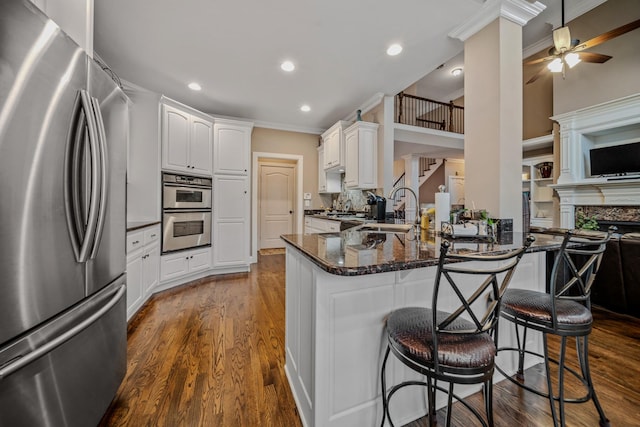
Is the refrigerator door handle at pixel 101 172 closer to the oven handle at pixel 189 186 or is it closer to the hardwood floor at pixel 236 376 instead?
the hardwood floor at pixel 236 376

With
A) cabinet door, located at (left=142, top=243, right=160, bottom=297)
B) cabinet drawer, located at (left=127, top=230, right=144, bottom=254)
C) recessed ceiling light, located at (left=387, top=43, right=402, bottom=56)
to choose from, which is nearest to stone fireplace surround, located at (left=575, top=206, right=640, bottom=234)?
recessed ceiling light, located at (left=387, top=43, right=402, bottom=56)

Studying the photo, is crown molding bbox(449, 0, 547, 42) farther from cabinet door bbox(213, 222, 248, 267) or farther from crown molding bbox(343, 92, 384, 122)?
cabinet door bbox(213, 222, 248, 267)

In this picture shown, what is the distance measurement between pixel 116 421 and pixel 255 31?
3.16 meters

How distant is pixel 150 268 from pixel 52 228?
2338 mm

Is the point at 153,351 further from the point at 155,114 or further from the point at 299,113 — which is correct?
the point at 299,113

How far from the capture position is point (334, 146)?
4.64 metres

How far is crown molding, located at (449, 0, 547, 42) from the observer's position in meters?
2.06

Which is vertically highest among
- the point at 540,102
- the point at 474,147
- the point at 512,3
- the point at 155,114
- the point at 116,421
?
the point at 540,102

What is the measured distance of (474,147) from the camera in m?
2.32

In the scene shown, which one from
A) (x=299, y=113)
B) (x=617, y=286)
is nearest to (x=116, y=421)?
(x=617, y=286)

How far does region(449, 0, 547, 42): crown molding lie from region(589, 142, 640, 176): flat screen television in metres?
3.06

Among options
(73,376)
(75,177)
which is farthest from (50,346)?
(75,177)

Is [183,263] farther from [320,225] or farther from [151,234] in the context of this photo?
[320,225]

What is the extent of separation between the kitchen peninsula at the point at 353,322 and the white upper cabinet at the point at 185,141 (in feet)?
9.50
